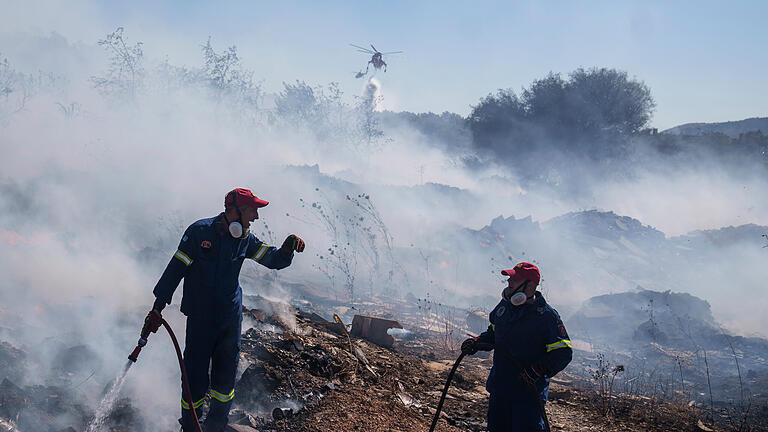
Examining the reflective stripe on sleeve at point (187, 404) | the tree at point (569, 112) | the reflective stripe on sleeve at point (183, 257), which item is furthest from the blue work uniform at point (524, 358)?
the tree at point (569, 112)

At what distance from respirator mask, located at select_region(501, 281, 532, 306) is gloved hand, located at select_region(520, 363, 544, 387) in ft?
1.46

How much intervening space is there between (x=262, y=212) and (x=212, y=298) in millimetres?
16920

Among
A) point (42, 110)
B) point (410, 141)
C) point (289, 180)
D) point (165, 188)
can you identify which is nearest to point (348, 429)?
point (165, 188)

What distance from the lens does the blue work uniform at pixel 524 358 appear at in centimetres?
332

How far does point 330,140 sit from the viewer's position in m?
34.1

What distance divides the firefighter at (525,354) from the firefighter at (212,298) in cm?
215

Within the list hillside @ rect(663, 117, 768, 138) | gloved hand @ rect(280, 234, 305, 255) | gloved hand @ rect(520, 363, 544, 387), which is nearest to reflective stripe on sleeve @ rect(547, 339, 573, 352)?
gloved hand @ rect(520, 363, 544, 387)

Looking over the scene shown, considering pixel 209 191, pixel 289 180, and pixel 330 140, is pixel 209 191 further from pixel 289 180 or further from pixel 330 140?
pixel 330 140

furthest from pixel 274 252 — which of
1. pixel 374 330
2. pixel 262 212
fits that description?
pixel 262 212

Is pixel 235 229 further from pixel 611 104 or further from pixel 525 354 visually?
pixel 611 104

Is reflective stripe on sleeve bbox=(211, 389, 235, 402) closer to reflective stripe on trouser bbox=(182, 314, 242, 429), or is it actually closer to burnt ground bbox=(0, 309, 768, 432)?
reflective stripe on trouser bbox=(182, 314, 242, 429)

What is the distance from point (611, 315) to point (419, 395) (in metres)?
12.0

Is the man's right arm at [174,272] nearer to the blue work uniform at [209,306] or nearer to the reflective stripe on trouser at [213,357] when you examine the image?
the blue work uniform at [209,306]

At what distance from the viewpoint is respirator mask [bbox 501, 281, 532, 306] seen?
338 centimetres
